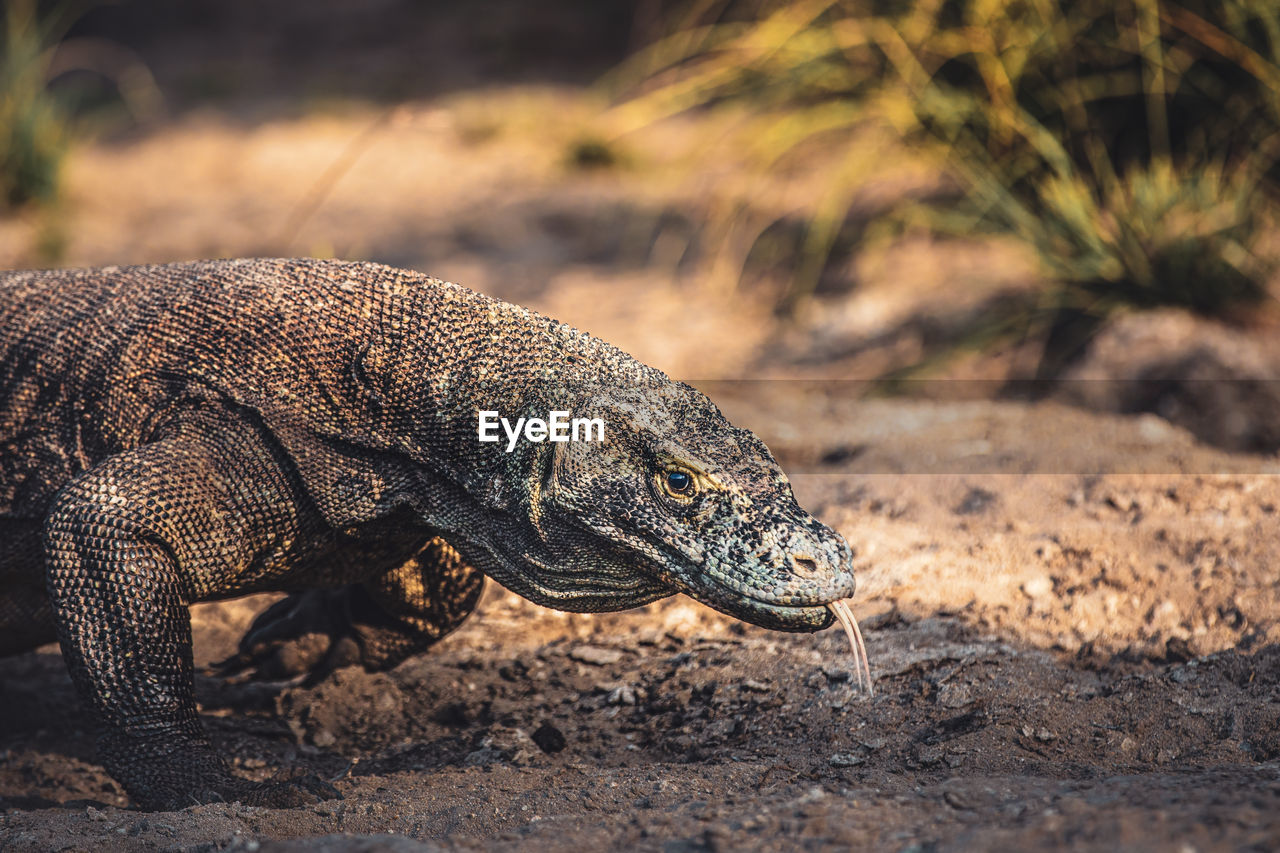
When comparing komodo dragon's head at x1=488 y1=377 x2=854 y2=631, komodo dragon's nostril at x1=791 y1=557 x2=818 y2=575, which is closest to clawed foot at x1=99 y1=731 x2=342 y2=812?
komodo dragon's head at x1=488 y1=377 x2=854 y2=631

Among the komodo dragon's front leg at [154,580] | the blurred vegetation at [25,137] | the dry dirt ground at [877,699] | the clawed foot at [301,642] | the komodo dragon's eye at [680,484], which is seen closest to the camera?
the dry dirt ground at [877,699]

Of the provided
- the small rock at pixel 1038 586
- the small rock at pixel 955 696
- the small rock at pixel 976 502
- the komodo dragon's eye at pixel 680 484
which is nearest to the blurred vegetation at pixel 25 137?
the small rock at pixel 976 502

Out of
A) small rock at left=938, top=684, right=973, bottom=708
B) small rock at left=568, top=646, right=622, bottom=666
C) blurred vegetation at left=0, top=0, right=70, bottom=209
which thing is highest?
blurred vegetation at left=0, top=0, right=70, bottom=209

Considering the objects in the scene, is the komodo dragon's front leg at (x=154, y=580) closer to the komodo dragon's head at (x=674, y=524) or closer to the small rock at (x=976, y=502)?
the komodo dragon's head at (x=674, y=524)

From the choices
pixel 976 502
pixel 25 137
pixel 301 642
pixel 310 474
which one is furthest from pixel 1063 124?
pixel 25 137

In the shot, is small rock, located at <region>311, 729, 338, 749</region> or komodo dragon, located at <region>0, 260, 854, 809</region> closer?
komodo dragon, located at <region>0, 260, 854, 809</region>

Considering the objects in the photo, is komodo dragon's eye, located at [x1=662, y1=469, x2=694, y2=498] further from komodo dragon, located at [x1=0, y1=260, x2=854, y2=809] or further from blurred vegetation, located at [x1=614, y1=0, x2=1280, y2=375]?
blurred vegetation, located at [x1=614, y1=0, x2=1280, y2=375]
